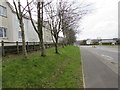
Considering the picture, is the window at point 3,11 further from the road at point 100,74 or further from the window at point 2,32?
the road at point 100,74

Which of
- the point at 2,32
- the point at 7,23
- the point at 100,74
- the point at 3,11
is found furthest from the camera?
the point at 7,23

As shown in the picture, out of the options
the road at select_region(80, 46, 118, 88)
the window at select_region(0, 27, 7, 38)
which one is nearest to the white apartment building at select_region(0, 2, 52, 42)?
the window at select_region(0, 27, 7, 38)

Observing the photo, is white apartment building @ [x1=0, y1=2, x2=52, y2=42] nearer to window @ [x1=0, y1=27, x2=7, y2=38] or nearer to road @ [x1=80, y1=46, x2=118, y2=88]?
window @ [x1=0, y1=27, x2=7, y2=38]

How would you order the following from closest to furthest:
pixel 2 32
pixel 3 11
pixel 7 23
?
pixel 2 32 → pixel 3 11 → pixel 7 23

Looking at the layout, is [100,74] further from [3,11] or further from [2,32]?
[3,11]

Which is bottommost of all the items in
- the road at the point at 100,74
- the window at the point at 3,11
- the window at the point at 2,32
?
the road at the point at 100,74

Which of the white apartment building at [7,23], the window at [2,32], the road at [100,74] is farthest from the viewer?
the white apartment building at [7,23]

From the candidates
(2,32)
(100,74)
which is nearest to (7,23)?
(2,32)

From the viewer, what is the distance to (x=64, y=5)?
10.7 m

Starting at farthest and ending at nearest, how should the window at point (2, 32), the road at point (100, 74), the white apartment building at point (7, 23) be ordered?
the white apartment building at point (7, 23) < the window at point (2, 32) < the road at point (100, 74)

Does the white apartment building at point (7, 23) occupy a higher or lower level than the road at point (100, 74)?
higher

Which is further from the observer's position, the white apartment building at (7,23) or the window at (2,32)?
the white apartment building at (7,23)

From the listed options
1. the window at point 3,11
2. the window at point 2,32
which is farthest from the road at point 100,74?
the window at point 3,11

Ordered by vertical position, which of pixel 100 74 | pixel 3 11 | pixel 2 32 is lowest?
pixel 100 74
